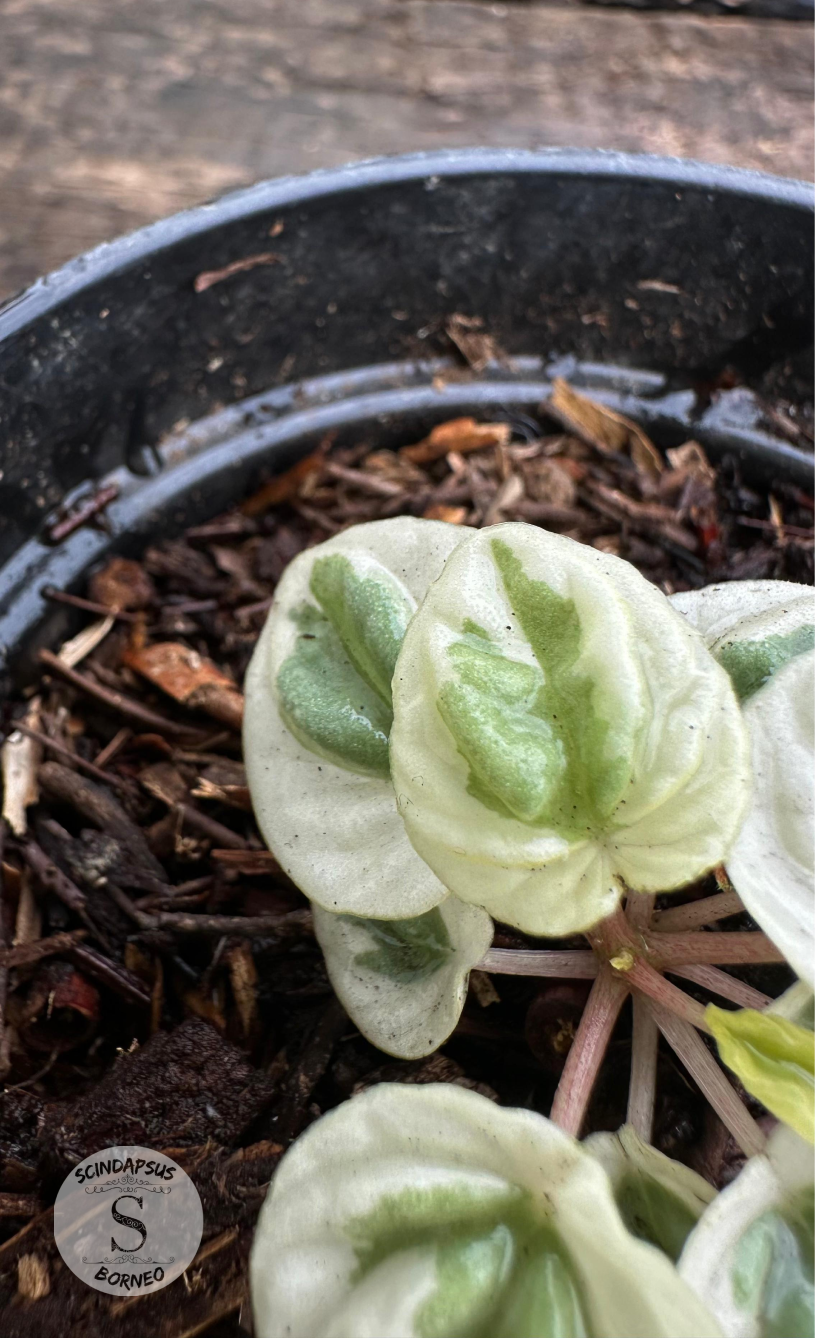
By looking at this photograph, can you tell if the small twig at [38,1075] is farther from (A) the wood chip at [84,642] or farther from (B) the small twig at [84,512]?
(B) the small twig at [84,512]

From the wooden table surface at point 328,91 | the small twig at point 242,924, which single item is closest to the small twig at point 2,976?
the small twig at point 242,924

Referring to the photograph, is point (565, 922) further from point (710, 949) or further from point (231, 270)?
point (231, 270)

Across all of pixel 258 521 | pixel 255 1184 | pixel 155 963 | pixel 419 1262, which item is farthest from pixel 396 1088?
pixel 258 521

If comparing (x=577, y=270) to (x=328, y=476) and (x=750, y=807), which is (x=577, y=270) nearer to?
(x=328, y=476)

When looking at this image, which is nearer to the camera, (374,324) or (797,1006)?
(797,1006)

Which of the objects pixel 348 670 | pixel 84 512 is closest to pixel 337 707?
pixel 348 670

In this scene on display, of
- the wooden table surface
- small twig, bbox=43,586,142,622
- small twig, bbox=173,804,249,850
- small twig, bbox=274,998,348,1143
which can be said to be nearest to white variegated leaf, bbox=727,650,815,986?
small twig, bbox=274,998,348,1143

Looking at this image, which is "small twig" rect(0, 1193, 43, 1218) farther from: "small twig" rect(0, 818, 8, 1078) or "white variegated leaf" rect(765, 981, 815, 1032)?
"white variegated leaf" rect(765, 981, 815, 1032)
